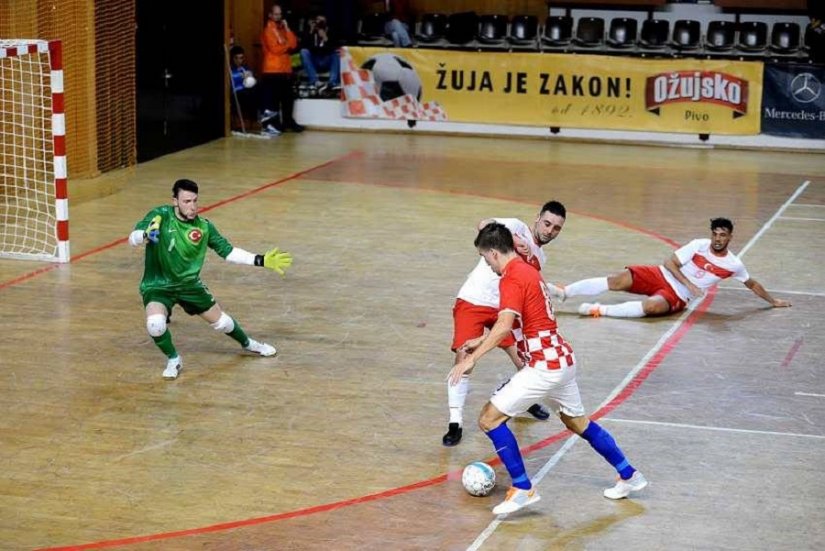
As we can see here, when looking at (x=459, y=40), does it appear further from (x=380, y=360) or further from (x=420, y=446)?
(x=420, y=446)

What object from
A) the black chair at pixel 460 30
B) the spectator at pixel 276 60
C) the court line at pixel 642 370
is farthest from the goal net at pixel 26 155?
the black chair at pixel 460 30

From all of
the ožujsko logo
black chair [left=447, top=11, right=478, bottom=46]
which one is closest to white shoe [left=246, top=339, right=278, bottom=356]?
the ožujsko logo

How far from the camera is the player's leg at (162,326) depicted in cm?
1165

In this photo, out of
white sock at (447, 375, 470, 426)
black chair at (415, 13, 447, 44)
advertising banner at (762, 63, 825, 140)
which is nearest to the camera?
white sock at (447, 375, 470, 426)

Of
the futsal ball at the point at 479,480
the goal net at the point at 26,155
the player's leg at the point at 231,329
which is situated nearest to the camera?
the futsal ball at the point at 479,480

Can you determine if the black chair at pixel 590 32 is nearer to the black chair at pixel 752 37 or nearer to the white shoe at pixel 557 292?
the black chair at pixel 752 37

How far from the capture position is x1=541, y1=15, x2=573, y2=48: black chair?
2873cm

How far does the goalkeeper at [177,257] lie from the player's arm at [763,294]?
5278mm

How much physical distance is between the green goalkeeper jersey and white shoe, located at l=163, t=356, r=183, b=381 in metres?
0.63

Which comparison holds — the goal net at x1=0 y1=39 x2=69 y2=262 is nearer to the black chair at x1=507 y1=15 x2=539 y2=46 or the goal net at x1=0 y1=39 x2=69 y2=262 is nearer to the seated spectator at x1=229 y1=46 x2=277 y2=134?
the seated spectator at x1=229 y1=46 x2=277 y2=134

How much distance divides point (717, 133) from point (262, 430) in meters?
17.8

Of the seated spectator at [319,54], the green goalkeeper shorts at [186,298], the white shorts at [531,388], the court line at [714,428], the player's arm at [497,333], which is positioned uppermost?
the seated spectator at [319,54]

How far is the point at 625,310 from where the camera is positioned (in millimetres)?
14266

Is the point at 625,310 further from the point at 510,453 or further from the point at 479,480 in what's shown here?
the point at 510,453
